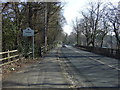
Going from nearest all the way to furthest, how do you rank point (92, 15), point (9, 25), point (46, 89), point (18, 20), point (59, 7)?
point (46, 89)
point (9, 25)
point (18, 20)
point (59, 7)
point (92, 15)

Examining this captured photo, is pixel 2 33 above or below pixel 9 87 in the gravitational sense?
above

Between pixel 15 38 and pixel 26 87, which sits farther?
pixel 15 38

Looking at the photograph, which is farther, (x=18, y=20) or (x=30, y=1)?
(x=30, y=1)

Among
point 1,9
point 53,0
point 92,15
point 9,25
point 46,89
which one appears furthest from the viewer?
point 92,15

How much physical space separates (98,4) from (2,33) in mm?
39381

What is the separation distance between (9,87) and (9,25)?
10.2m

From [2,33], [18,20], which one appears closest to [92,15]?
[18,20]

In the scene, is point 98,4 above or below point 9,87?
above

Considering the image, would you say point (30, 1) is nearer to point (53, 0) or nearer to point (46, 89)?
point (53, 0)

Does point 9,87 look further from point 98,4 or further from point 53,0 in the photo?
point 98,4

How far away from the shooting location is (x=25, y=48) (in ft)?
65.1

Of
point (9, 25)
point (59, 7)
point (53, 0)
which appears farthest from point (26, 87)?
point (59, 7)

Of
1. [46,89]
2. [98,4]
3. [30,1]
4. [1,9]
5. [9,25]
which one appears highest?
[98,4]

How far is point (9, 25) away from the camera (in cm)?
1681
